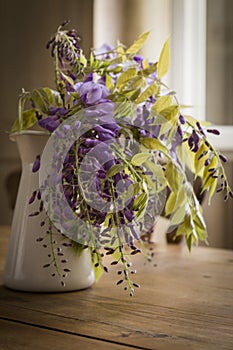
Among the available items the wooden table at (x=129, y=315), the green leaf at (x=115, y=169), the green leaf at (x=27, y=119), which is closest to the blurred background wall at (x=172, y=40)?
the wooden table at (x=129, y=315)

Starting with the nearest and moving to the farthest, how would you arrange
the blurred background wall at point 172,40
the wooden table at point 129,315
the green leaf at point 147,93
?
the wooden table at point 129,315, the green leaf at point 147,93, the blurred background wall at point 172,40

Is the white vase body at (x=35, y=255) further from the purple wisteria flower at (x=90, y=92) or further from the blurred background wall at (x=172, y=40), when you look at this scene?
the blurred background wall at (x=172, y=40)

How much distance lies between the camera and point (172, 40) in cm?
241

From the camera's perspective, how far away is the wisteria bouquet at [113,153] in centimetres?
80

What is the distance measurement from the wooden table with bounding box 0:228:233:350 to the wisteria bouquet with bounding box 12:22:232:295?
50mm

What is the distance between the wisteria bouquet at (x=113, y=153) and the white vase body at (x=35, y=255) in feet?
0.07

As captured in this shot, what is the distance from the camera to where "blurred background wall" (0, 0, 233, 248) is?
228cm

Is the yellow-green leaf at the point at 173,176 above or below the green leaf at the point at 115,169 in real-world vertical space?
below

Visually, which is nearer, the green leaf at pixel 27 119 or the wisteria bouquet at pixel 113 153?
the wisteria bouquet at pixel 113 153

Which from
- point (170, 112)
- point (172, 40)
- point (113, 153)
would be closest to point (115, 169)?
point (113, 153)

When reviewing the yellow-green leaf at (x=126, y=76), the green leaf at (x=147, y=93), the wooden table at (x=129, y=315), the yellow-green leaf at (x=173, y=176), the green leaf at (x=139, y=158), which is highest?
the yellow-green leaf at (x=126, y=76)

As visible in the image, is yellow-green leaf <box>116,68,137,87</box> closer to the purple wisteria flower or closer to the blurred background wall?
the purple wisteria flower

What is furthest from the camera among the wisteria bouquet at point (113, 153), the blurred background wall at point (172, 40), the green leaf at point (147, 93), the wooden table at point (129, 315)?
the blurred background wall at point (172, 40)

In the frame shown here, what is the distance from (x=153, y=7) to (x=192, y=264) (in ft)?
4.49
